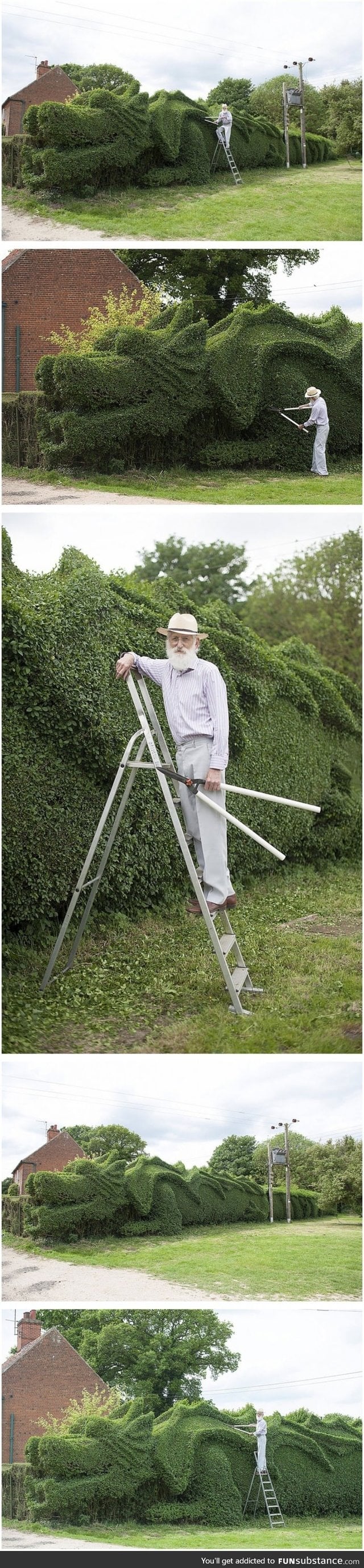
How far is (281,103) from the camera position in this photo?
9.82 metres

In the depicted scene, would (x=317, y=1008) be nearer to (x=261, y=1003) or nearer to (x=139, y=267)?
(x=261, y=1003)

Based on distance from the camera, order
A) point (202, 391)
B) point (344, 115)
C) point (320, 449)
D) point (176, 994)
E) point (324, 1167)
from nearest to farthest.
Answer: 1. point (176, 994)
2. point (324, 1167)
3. point (202, 391)
4. point (320, 449)
5. point (344, 115)

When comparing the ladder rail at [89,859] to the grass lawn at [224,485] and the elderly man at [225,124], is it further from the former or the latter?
the elderly man at [225,124]

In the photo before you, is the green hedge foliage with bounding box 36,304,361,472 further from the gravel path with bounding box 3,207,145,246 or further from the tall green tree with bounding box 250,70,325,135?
the tall green tree with bounding box 250,70,325,135

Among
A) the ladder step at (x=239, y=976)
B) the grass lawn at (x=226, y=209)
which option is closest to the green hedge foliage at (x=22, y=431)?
the grass lawn at (x=226, y=209)

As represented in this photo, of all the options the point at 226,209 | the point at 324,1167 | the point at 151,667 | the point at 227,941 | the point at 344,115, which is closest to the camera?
the point at 151,667

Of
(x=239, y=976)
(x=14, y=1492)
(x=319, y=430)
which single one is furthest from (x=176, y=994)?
(x=319, y=430)

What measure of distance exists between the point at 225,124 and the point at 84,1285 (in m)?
9.16

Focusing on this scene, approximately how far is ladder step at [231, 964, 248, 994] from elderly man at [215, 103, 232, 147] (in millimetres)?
7331

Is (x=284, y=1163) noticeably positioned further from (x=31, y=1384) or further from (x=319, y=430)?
(x=319, y=430)

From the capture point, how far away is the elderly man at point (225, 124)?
365 inches

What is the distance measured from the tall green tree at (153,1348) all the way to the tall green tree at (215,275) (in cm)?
869

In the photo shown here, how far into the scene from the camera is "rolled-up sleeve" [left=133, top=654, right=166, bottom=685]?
6.09 m

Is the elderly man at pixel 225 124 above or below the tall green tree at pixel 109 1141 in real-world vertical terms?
above
